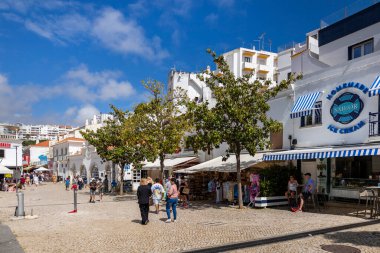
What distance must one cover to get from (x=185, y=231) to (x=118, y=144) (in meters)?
17.2

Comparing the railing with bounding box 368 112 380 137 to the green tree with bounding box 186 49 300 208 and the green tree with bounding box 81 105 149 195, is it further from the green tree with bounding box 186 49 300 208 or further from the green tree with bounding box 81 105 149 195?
the green tree with bounding box 81 105 149 195

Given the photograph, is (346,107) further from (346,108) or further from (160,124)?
(160,124)

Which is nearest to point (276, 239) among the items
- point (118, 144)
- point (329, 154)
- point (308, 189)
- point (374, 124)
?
point (329, 154)

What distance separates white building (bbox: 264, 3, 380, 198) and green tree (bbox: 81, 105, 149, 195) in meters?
10.5

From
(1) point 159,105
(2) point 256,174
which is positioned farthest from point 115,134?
(2) point 256,174

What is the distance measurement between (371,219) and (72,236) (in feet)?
31.8

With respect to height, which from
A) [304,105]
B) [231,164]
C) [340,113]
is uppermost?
[304,105]

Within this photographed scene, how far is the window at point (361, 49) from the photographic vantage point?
17856 millimetres

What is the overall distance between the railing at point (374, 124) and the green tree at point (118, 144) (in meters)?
14.2

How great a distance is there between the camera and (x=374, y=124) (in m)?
14.2

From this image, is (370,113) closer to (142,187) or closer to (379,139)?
(379,139)

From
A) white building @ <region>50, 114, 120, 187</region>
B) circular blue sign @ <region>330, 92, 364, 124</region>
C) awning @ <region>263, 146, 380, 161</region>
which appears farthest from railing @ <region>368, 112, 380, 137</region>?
white building @ <region>50, 114, 120, 187</region>

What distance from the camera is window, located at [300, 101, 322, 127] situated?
55.5 ft

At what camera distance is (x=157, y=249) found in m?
8.42
